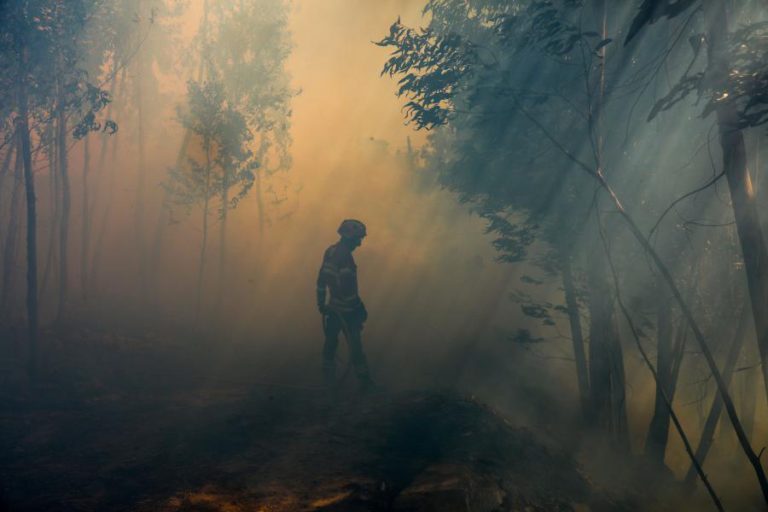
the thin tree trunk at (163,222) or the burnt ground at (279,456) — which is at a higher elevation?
the thin tree trunk at (163,222)

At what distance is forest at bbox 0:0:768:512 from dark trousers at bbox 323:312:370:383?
0.26 feet

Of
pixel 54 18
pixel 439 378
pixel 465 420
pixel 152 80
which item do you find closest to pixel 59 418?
pixel 465 420

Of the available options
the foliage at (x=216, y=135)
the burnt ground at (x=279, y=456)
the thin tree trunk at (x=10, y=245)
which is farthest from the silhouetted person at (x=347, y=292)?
the foliage at (x=216, y=135)

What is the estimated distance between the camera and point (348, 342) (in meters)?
9.24

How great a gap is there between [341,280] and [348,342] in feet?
3.86

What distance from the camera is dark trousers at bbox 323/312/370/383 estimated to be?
9141mm

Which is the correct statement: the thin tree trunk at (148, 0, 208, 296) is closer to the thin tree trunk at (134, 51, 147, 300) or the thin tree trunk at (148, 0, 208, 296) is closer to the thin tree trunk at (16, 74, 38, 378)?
the thin tree trunk at (134, 51, 147, 300)

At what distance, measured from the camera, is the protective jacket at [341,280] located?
921 centimetres

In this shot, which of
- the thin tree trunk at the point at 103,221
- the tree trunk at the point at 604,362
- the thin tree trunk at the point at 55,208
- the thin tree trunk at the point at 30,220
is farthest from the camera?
the thin tree trunk at the point at 103,221

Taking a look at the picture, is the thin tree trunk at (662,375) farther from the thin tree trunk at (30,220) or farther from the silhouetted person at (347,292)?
the thin tree trunk at (30,220)

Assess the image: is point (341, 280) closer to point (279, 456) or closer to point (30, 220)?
point (279, 456)

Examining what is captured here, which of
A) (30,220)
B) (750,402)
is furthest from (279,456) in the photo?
(750,402)

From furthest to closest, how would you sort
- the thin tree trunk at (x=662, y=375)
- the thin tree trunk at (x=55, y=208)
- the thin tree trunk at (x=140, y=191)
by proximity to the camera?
1. the thin tree trunk at (x=140, y=191)
2. the thin tree trunk at (x=55, y=208)
3. the thin tree trunk at (x=662, y=375)

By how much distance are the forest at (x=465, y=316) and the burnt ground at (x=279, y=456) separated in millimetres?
39
